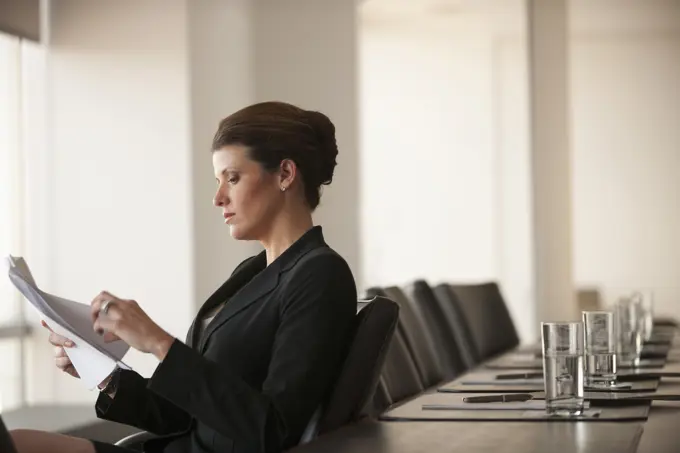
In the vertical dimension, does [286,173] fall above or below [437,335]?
above

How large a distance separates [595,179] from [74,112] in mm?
7331

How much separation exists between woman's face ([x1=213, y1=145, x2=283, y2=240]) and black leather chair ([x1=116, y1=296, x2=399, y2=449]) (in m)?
0.25

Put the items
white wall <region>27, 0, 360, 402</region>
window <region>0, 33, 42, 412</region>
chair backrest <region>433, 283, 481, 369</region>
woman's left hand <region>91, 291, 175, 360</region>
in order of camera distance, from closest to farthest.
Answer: woman's left hand <region>91, 291, 175, 360</region> < chair backrest <region>433, 283, 481, 369</region> < window <region>0, 33, 42, 412</region> < white wall <region>27, 0, 360, 402</region>

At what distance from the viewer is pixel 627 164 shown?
1219 centimetres

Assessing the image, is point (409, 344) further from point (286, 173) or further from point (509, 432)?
point (509, 432)

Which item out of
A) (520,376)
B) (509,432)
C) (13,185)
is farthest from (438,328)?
(13,185)

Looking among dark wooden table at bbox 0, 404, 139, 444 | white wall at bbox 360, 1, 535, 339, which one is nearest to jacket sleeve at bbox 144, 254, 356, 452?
dark wooden table at bbox 0, 404, 139, 444

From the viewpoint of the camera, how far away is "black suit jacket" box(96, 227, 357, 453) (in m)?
1.85

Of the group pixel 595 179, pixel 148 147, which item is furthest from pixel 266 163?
pixel 595 179

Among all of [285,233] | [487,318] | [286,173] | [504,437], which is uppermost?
[286,173]

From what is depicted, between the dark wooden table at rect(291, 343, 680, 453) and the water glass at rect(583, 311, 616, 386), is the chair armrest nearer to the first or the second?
the dark wooden table at rect(291, 343, 680, 453)

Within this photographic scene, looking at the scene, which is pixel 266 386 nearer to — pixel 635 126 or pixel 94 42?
pixel 94 42

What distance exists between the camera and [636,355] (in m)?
3.23

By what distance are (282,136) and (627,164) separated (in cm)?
1051
